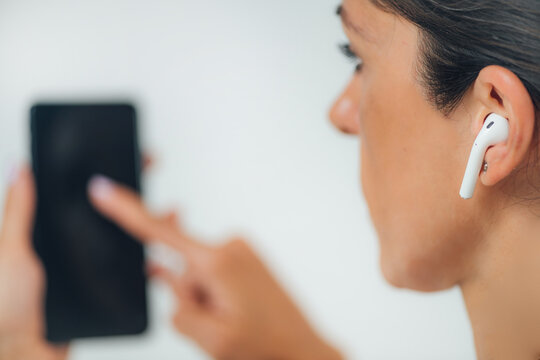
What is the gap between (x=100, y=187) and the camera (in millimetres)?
719

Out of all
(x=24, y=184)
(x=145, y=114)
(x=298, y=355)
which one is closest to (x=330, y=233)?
(x=298, y=355)

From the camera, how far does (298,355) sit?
802 millimetres

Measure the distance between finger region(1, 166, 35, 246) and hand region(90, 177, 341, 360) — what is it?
0.07 metres

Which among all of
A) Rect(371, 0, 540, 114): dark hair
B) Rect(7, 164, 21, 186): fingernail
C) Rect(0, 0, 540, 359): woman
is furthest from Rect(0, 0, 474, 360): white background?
Rect(371, 0, 540, 114): dark hair

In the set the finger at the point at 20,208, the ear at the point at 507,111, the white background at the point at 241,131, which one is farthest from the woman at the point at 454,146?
the finger at the point at 20,208

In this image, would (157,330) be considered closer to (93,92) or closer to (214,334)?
(214,334)

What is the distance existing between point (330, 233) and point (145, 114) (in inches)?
11.7

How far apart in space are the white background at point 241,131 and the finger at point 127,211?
26mm

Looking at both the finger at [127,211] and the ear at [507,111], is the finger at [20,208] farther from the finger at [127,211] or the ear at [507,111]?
the ear at [507,111]

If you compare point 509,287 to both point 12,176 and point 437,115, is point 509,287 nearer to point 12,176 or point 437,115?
point 437,115

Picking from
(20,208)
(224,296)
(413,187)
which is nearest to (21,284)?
(20,208)

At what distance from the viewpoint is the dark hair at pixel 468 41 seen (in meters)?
0.41

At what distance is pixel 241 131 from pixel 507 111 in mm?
410

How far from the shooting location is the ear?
1.35 ft
